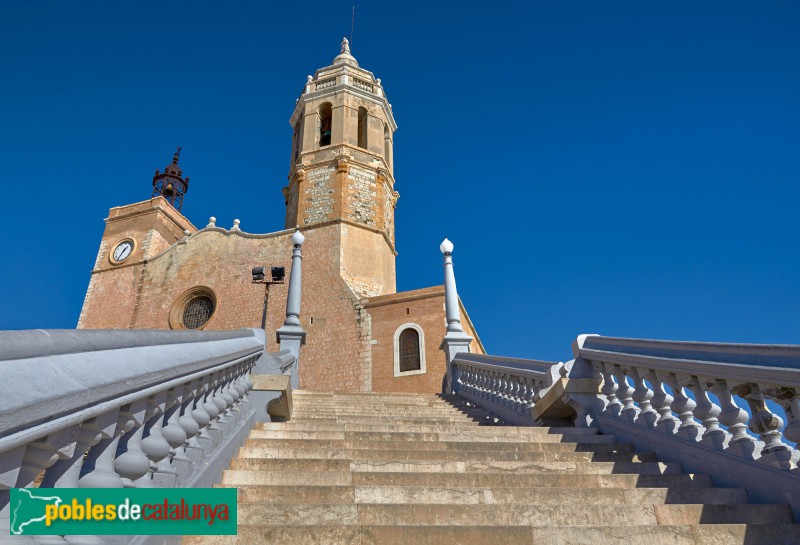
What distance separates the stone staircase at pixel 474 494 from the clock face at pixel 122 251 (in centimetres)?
2392

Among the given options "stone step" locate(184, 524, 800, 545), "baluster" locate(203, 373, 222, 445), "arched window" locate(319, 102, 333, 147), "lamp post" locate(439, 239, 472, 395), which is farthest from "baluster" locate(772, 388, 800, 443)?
"arched window" locate(319, 102, 333, 147)

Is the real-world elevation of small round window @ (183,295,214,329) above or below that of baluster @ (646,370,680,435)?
above

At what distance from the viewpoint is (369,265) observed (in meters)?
21.1

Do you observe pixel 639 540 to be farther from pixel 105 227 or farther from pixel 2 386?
pixel 105 227

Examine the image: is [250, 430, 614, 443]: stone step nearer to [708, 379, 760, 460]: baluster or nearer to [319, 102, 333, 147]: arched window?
[708, 379, 760, 460]: baluster

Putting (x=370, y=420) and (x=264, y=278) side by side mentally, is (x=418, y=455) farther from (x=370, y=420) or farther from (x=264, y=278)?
(x=264, y=278)

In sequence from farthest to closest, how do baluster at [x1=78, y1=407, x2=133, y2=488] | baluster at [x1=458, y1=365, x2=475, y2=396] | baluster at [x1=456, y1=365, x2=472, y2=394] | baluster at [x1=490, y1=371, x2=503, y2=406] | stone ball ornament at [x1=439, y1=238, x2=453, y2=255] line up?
stone ball ornament at [x1=439, y1=238, x2=453, y2=255] → baluster at [x1=456, y1=365, x2=472, y2=394] → baluster at [x1=458, y1=365, x2=475, y2=396] → baluster at [x1=490, y1=371, x2=503, y2=406] → baluster at [x1=78, y1=407, x2=133, y2=488]

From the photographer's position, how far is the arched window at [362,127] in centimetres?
2445

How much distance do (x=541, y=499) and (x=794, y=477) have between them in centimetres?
154

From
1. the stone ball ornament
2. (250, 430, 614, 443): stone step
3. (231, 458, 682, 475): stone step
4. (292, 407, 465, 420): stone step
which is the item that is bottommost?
(231, 458, 682, 475): stone step

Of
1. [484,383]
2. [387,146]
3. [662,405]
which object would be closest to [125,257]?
[387,146]

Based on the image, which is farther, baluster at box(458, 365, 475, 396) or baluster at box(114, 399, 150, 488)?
baluster at box(458, 365, 475, 396)

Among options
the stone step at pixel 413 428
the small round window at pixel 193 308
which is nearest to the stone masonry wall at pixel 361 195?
the small round window at pixel 193 308

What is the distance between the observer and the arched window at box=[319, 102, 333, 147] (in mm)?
24234
